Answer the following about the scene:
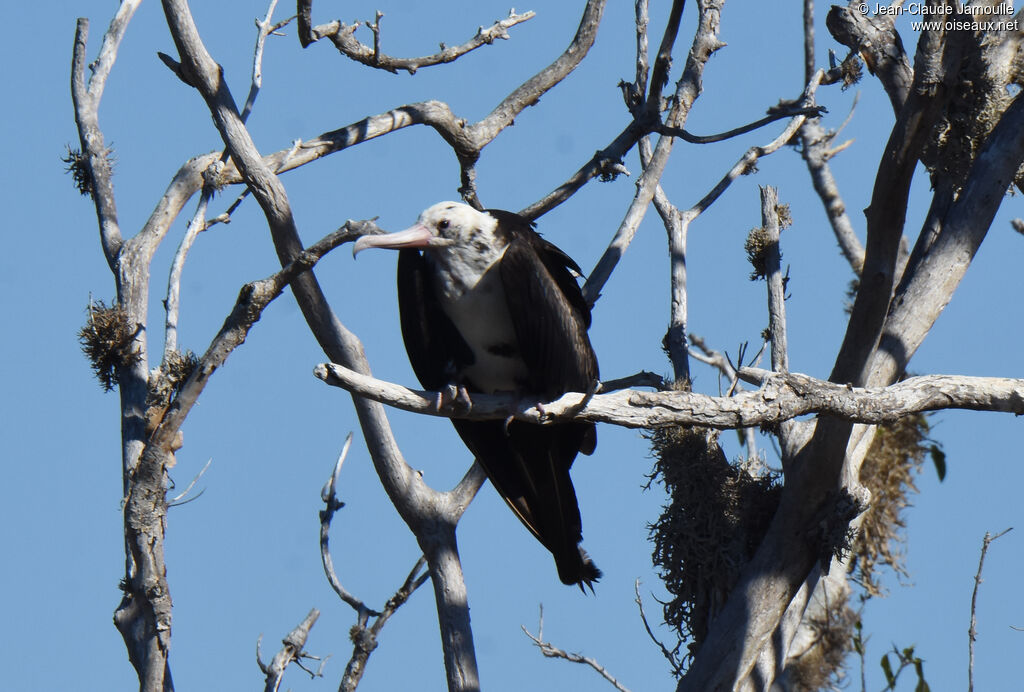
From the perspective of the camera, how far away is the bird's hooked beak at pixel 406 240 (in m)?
4.22

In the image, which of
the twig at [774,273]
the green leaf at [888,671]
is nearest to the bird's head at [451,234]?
the twig at [774,273]

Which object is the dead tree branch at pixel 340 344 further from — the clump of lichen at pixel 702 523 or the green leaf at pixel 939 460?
the green leaf at pixel 939 460

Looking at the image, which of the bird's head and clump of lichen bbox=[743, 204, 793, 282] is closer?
the bird's head

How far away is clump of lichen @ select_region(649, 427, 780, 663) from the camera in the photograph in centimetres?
511

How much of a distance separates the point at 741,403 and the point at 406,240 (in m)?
1.40

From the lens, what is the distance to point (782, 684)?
5914 mm

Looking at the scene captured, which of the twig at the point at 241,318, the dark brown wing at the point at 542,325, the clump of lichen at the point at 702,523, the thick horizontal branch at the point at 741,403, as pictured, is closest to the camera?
the thick horizontal branch at the point at 741,403

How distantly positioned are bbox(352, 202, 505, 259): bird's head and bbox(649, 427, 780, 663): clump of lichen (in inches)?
A: 59.3

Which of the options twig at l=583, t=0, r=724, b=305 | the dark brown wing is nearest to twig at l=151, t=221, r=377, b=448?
the dark brown wing

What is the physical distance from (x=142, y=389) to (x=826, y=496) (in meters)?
3.01

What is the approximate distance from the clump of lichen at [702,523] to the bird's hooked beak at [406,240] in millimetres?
1614

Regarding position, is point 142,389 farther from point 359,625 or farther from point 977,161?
point 977,161

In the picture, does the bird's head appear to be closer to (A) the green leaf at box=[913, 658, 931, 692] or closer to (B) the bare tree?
(B) the bare tree

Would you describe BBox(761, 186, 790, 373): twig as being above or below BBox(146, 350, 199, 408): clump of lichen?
above
